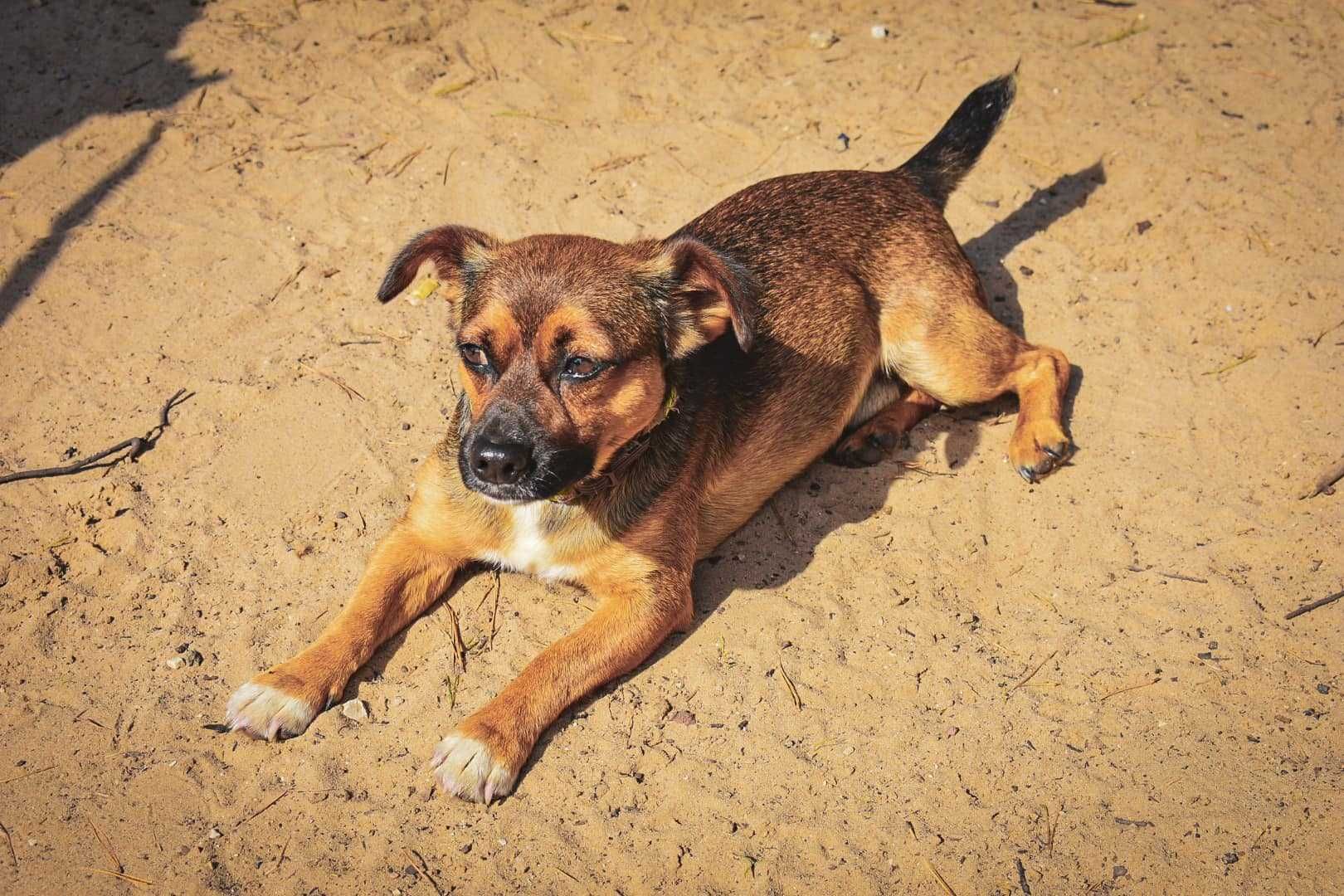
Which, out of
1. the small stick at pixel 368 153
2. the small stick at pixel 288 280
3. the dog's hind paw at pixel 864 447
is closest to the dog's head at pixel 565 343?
the dog's hind paw at pixel 864 447

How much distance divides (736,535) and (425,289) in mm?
2703

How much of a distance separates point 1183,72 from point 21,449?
850 cm

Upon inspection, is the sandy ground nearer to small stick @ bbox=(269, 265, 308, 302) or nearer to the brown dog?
small stick @ bbox=(269, 265, 308, 302)

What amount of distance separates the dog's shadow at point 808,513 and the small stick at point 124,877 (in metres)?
1.06

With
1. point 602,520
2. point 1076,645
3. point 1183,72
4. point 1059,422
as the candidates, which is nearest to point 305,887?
point 602,520

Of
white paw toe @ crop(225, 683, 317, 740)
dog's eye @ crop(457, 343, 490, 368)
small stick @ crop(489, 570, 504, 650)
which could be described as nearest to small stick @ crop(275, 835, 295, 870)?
white paw toe @ crop(225, 683, 317, 740)

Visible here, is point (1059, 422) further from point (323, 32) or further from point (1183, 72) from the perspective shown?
point (323, 32)

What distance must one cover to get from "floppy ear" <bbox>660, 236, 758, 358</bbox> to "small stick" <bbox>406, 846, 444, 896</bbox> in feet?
7.70

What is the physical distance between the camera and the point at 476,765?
13.7 ft

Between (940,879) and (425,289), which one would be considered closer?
(940,879)

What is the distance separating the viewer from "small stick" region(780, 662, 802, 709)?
15.4 ft

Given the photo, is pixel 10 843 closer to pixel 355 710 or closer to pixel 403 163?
pixel 355 710

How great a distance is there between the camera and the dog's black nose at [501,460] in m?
3.93

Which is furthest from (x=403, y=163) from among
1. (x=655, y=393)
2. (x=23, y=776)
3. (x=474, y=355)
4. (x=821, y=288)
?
(x=23, y=776)
